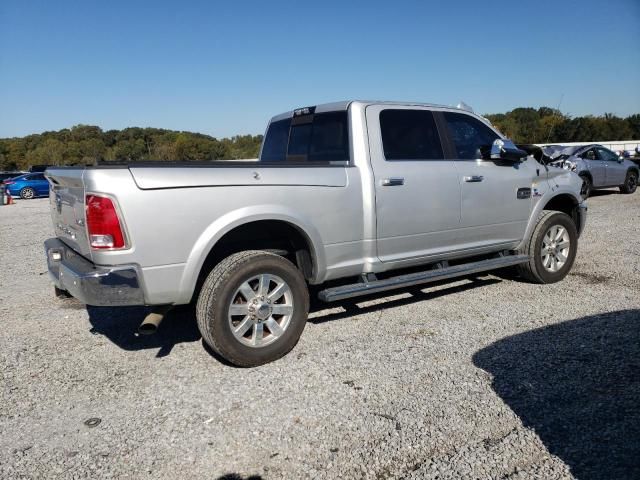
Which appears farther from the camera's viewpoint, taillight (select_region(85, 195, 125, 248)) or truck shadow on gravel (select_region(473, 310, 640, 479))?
taillight (select_region(85, 195, 125, 248))

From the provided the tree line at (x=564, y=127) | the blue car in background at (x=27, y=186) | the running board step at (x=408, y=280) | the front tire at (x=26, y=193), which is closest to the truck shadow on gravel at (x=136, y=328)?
the running board step at (x=408, y=280)

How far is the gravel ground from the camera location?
8.45ft

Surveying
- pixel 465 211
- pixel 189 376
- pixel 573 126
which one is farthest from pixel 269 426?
pixel 573 126

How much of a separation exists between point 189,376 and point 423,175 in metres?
2.68

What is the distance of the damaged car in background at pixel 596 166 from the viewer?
47.2 feet

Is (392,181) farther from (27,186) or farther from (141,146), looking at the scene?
(141,146)

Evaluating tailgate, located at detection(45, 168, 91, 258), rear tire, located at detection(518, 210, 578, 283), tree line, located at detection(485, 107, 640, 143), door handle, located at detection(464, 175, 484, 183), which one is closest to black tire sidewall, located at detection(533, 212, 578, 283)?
rear tire, located at detection(518, 210, 578, 283)

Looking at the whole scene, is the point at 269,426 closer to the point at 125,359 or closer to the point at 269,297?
the point at 269,297

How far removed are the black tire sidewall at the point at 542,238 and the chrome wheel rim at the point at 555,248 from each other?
4cm

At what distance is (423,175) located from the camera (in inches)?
181

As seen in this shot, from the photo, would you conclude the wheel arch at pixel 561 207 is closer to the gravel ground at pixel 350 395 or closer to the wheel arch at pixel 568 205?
the wheel arch at pixel 568 205

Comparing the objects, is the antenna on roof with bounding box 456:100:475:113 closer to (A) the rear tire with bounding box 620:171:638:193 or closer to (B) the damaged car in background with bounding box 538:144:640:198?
(B) the damaged car in background with bounding box 538:144:640:198

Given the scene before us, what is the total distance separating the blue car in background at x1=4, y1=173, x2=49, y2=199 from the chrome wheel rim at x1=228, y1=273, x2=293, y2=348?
86.8 ft

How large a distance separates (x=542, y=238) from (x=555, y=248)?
35 cm
